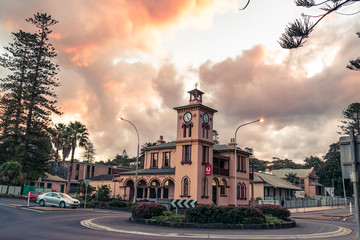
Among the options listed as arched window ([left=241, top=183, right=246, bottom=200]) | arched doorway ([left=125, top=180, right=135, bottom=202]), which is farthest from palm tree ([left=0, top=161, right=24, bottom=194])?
arched window ([left=241, top=183, right=246, bottom=200])

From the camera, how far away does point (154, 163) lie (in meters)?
48.6

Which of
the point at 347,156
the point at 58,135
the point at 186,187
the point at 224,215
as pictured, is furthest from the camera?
the point at 58,135

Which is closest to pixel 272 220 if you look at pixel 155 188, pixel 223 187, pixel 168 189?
pixel 223 187

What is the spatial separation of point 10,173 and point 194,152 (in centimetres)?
3000

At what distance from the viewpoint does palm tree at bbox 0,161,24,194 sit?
157 ft

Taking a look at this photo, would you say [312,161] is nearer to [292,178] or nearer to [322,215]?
[292,178]

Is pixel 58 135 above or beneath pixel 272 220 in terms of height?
above

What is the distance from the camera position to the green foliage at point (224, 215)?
1825cm

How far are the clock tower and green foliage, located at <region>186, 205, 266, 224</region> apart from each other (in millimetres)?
18770

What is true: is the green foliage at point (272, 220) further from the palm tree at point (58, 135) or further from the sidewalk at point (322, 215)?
the palm tree at point (58, 135)

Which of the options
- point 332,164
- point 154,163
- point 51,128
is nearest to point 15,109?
point 51,128

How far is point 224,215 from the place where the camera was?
18375 millimetres

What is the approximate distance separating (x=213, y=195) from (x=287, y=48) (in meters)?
37.1

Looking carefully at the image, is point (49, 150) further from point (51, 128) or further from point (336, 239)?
point (336, 239)
